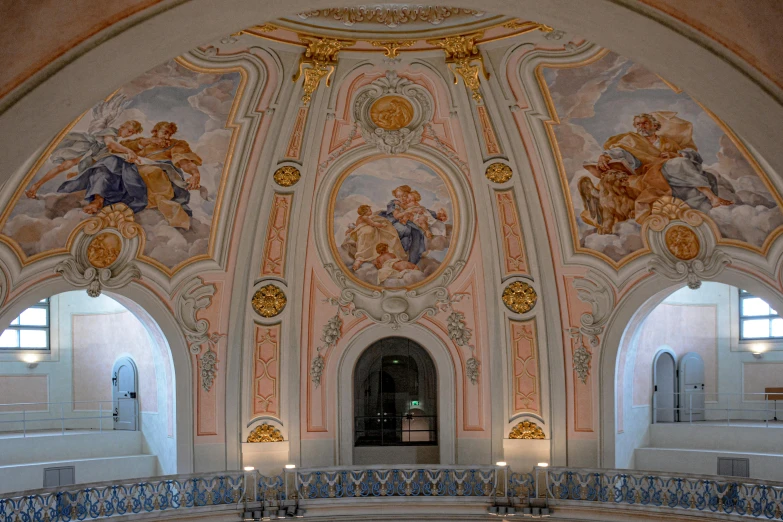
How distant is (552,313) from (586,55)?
4934 millimetres

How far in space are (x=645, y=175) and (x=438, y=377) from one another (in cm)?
525

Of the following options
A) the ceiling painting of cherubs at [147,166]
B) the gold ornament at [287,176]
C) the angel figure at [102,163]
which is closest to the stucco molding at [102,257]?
the ceiling painting of cherubs at [147,166]

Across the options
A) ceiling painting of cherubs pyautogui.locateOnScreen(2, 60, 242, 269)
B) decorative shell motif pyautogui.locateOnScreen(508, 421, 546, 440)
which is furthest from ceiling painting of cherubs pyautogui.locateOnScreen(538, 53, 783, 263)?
ceiling painting of cherubs pyautogui.locateOnScreen(2, 60, 242, 269)

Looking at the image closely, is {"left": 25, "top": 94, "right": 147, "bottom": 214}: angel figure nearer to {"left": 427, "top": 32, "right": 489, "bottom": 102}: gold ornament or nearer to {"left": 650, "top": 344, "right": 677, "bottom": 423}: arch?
{"left": 427, "top": 32, "right": 489, "bottom": 102}: gold ornament

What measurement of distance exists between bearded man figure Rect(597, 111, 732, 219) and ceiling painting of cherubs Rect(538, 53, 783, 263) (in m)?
0.01

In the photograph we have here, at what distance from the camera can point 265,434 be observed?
52.0 feet

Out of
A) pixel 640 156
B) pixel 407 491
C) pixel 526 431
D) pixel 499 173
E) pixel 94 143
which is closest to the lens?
pixel 94 143

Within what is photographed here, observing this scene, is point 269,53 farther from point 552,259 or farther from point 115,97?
point 552,259

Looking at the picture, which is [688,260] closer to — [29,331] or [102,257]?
[102,257]

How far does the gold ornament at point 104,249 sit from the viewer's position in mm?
14586

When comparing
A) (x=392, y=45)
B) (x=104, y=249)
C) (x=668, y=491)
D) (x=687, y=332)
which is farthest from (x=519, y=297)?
(x=104, y=249)

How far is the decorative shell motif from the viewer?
1575cm

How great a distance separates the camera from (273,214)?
15586 millimetres

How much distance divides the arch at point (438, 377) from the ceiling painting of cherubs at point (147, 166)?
137 inches
